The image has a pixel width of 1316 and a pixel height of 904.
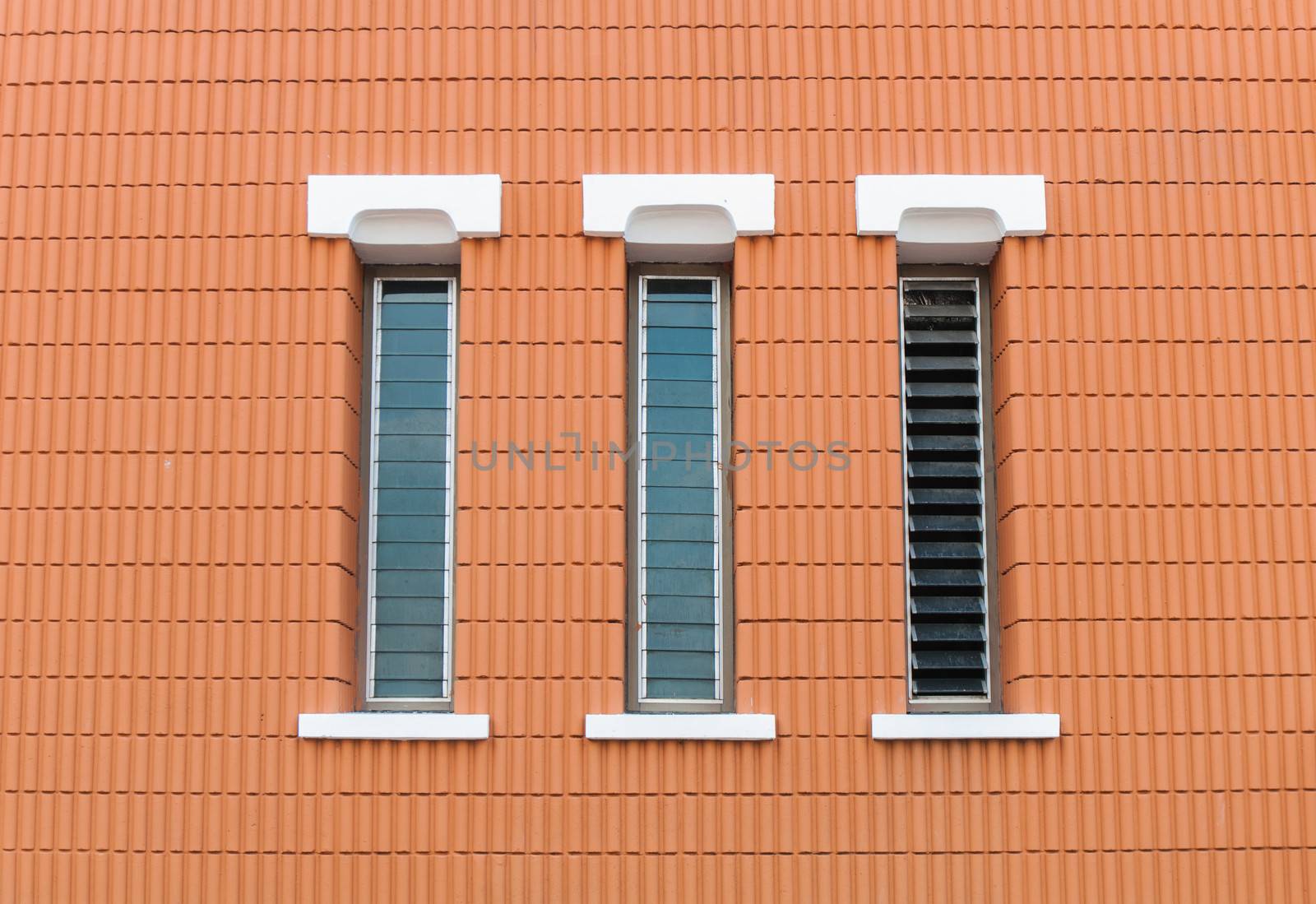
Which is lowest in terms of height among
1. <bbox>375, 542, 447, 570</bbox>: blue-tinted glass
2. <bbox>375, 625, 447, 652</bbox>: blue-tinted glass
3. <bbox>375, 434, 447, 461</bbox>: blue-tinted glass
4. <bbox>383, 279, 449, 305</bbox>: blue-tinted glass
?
<bbox>375, 625, 447, 652</bbox>: blue-tinted glass

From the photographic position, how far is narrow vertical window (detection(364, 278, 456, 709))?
757cm

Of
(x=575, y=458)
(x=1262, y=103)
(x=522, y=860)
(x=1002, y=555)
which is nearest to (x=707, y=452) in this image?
(x=575, y=458)

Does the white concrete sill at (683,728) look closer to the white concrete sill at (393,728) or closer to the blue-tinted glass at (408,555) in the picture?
the white concrete sill at (393,728)

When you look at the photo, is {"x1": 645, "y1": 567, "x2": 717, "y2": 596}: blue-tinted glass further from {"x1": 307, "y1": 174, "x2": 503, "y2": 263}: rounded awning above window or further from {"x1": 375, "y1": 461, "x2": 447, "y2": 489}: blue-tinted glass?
{"x1": 307, "y1": 174, "x2": 503, "y2": 263}: rounded awning above window

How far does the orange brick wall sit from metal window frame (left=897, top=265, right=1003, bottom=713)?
0.26 ft

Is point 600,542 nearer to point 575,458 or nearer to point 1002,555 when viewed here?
point 575,458

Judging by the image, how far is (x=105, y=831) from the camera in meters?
7.20

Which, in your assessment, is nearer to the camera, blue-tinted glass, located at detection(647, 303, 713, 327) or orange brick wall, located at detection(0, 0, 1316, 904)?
orange brick wall, located at detection(0, 0, 1316, 904)

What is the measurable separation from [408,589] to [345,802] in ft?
3.35

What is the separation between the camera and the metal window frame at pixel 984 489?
753cm

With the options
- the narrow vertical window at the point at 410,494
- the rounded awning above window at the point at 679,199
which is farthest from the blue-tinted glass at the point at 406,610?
the rounded awning above window at the point at 679,199

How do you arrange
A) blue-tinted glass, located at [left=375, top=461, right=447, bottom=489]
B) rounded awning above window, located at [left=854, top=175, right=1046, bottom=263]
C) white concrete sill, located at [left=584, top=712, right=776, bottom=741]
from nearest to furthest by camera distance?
white concrete sill, located at [left=584, top=712, right=776, bottom=741] → rounded awning above window, located at [left=854, top=175, right=1046, bottom=263] → blue-tinted glass, located at [left=375, top=461, right=447, bottom=489]

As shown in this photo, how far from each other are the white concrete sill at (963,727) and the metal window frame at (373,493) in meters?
1.96

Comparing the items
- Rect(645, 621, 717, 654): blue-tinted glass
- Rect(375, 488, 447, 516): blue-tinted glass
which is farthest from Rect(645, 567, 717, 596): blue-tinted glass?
Rect(375, 488, 447, 516): blue-tinted glass
